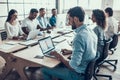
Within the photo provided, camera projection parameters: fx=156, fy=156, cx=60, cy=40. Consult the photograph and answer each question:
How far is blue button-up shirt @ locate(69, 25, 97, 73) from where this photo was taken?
1634mm

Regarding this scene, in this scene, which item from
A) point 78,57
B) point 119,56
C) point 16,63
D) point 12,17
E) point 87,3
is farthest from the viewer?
point 87,3

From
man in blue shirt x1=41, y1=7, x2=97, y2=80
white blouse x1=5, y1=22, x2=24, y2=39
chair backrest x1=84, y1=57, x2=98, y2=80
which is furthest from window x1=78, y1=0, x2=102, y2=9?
chair backrest x1=84, y1=57, x2=98, y2=80

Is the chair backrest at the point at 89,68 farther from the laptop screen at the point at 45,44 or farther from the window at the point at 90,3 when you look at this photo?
the window at the point at 90,3

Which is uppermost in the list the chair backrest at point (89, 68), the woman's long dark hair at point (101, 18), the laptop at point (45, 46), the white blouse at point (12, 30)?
the woman's long dark hair at point (101, 18)

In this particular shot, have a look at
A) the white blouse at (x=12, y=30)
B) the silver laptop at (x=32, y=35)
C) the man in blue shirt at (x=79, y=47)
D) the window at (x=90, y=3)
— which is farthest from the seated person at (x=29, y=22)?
the window at (x=90, y=3)

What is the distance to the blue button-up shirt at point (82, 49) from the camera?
1634mm

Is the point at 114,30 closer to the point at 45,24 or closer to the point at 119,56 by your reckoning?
the point at 119,56

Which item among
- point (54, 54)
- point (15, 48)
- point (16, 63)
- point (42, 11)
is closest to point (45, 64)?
point (54, 54)

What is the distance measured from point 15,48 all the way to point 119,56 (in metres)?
2.86

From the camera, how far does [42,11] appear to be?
14.3 ft

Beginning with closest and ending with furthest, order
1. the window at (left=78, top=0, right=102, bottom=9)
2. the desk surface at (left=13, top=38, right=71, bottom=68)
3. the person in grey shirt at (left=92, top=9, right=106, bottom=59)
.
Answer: the desk surface at (left=13, top=38, right=71, bottom=68), the person in grey shirt at (left=92, top=9, right=106, bottom=59), the window at (left=78, top=0, right=102, bottom=9)

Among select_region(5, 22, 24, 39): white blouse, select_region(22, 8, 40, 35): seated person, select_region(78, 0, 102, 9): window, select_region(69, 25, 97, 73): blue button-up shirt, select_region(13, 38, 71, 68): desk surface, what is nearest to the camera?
select_region(69, 25, 97, 73): blue button-up shirt

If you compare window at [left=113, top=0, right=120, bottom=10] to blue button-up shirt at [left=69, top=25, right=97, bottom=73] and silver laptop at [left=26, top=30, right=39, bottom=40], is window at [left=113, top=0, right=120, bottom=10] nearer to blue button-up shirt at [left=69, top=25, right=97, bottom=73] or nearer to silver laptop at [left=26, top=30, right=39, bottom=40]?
silver laptop at [left=26, top=30, right=39, bottom=40]

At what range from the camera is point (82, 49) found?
1.64 meters
